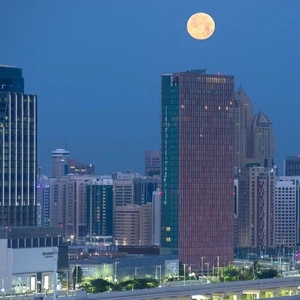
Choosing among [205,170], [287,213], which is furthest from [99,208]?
[205,170]

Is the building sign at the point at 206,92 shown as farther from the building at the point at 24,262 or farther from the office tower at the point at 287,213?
the office tower at the point at 287,213

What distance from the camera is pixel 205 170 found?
12794cm

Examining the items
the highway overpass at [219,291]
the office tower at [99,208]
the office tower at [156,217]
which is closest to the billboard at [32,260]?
the highway overpass at [219,291]

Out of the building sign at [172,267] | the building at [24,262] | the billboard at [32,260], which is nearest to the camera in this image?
the building at [24,262]

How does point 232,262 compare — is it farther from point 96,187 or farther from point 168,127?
point 96,187

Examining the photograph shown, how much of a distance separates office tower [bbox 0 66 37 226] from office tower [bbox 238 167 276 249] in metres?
58.2

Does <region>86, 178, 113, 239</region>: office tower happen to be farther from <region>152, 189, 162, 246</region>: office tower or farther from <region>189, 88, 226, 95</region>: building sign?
<region>189, 88, 226, 95</region>: building sign

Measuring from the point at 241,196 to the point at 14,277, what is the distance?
90805 millimetres

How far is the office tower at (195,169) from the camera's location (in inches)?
4948

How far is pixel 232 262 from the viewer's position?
5069 inches

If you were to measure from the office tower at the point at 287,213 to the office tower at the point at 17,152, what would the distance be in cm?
6435

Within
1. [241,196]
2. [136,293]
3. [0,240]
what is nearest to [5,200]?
[0,240]

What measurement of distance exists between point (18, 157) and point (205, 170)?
16555mm

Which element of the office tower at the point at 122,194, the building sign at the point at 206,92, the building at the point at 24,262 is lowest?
the building at the point at 24,262
